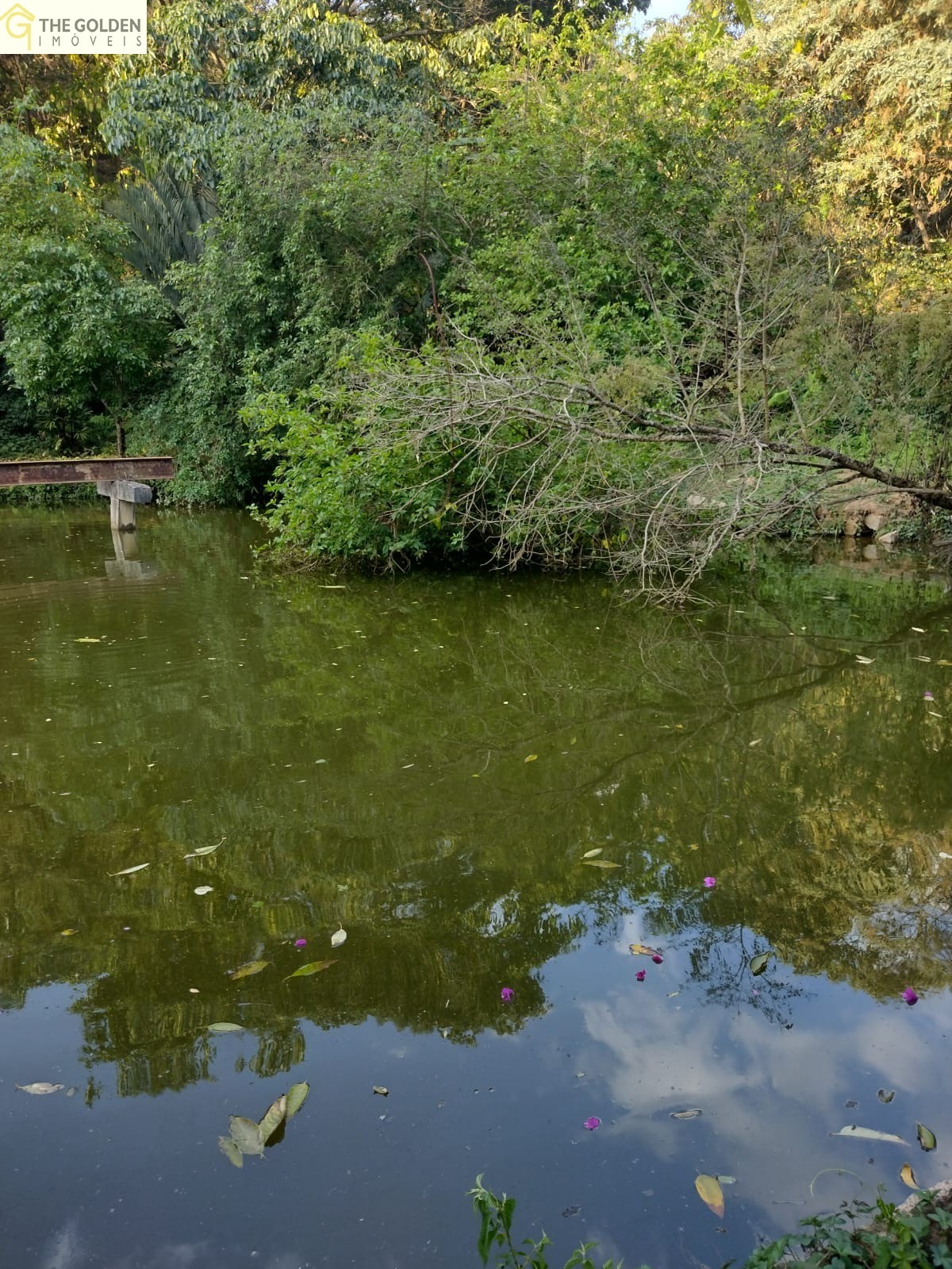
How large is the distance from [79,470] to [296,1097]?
1062 cm

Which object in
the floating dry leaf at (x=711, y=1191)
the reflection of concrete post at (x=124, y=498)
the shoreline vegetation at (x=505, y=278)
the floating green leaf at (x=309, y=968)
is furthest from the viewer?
the reflection of concrete post at (x=124, y=498)

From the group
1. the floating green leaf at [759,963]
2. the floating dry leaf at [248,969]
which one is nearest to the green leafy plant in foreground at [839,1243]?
the floating green leaf at [759,963]

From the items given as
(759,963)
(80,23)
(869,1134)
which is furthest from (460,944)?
(80,23)

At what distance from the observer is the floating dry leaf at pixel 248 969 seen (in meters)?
3.42

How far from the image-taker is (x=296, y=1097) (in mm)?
2857

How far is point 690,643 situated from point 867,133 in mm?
15360

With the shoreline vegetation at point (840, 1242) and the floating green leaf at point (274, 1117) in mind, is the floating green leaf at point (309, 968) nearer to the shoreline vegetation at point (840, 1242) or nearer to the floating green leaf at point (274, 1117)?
the floating green leaf at point (274, 1117)

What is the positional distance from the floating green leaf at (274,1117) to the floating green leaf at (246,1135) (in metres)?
0.01

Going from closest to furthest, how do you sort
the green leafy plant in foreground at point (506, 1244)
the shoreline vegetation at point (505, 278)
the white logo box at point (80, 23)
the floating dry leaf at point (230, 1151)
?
the green leafy plant in foreground at point (506, 1244), the floating dry leaf at point (230, 1151), the shoreline vegetation at point (505, 278), the white logo box at point (80, 23)

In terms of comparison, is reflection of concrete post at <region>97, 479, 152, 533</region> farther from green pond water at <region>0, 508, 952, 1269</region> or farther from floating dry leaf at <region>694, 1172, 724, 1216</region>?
floating dry leaf at <region>694, 1172, 724, 1216</region>

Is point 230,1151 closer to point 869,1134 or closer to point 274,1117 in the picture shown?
point 274,1117

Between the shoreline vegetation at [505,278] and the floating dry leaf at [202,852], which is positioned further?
the shoreline vegetation at [505,278]

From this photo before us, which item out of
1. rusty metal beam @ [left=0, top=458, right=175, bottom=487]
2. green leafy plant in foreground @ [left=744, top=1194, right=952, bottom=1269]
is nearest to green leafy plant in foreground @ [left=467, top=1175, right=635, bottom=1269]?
green leafy plant in foreground @ [left=744, top=1194, right=952, bottom=1269]

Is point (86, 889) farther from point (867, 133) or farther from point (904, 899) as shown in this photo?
point (867, 133)
